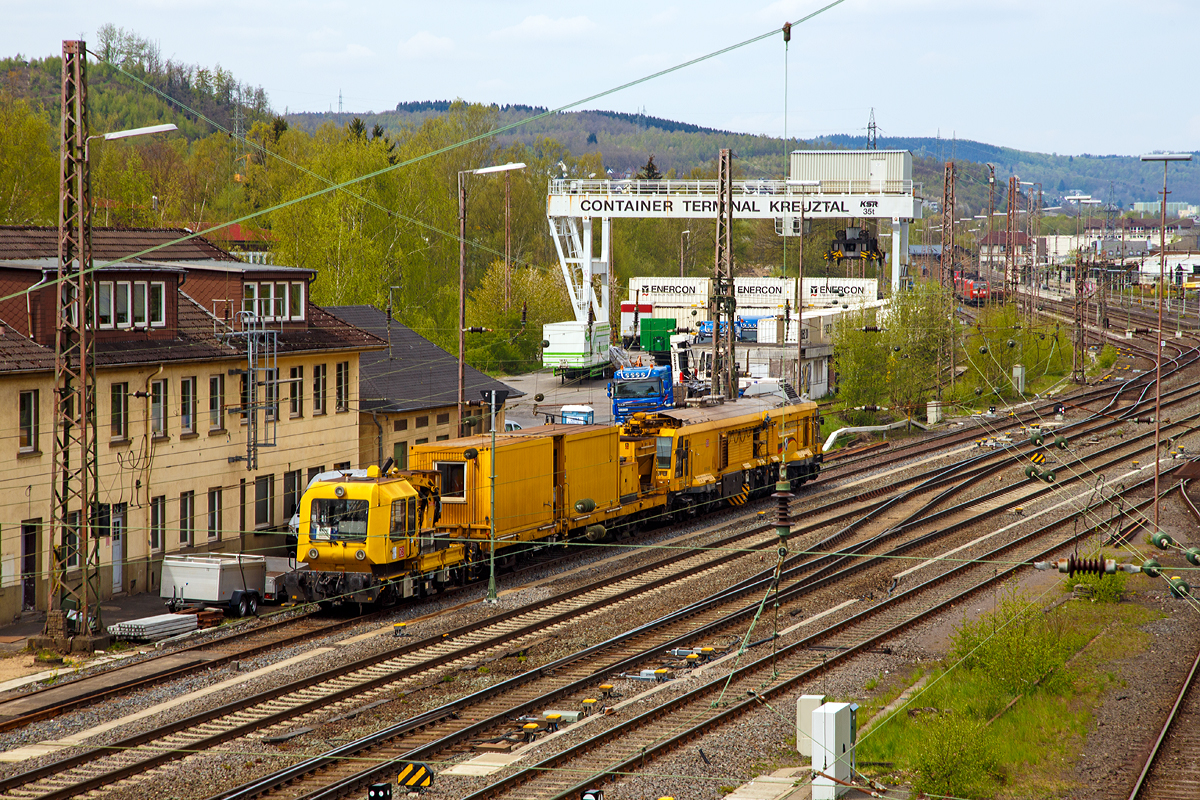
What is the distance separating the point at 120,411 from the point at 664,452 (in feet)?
47.3

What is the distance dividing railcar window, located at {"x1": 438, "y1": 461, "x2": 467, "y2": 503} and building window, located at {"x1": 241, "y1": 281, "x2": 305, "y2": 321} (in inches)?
313

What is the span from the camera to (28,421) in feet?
79.0

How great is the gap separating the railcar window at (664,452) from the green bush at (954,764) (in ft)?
60.7

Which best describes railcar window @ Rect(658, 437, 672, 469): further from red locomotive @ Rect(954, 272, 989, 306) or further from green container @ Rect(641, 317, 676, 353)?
red locomotive @ Rect(954, 272, 989, 306)

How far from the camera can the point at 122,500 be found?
85.9 ft

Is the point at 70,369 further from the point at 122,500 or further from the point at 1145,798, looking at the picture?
the point at 1145,798

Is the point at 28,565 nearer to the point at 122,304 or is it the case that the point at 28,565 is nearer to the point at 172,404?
the point at 172,404

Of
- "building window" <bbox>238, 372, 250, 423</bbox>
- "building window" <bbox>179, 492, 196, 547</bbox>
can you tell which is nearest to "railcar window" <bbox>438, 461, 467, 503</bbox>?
"building window" <bbox>179, 492, 196, 547</bbox>

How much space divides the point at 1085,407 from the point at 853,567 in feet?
100

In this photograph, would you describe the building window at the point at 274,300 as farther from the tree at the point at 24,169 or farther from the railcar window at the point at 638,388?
the tree at the point at 24,169

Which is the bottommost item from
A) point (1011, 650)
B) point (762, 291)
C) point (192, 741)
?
point (192, 741)

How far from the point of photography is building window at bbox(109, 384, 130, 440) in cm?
2623

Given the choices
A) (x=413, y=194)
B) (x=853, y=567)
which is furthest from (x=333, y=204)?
(x=853, y=567)

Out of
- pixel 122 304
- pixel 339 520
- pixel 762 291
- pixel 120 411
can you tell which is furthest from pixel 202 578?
pixel 762 291
